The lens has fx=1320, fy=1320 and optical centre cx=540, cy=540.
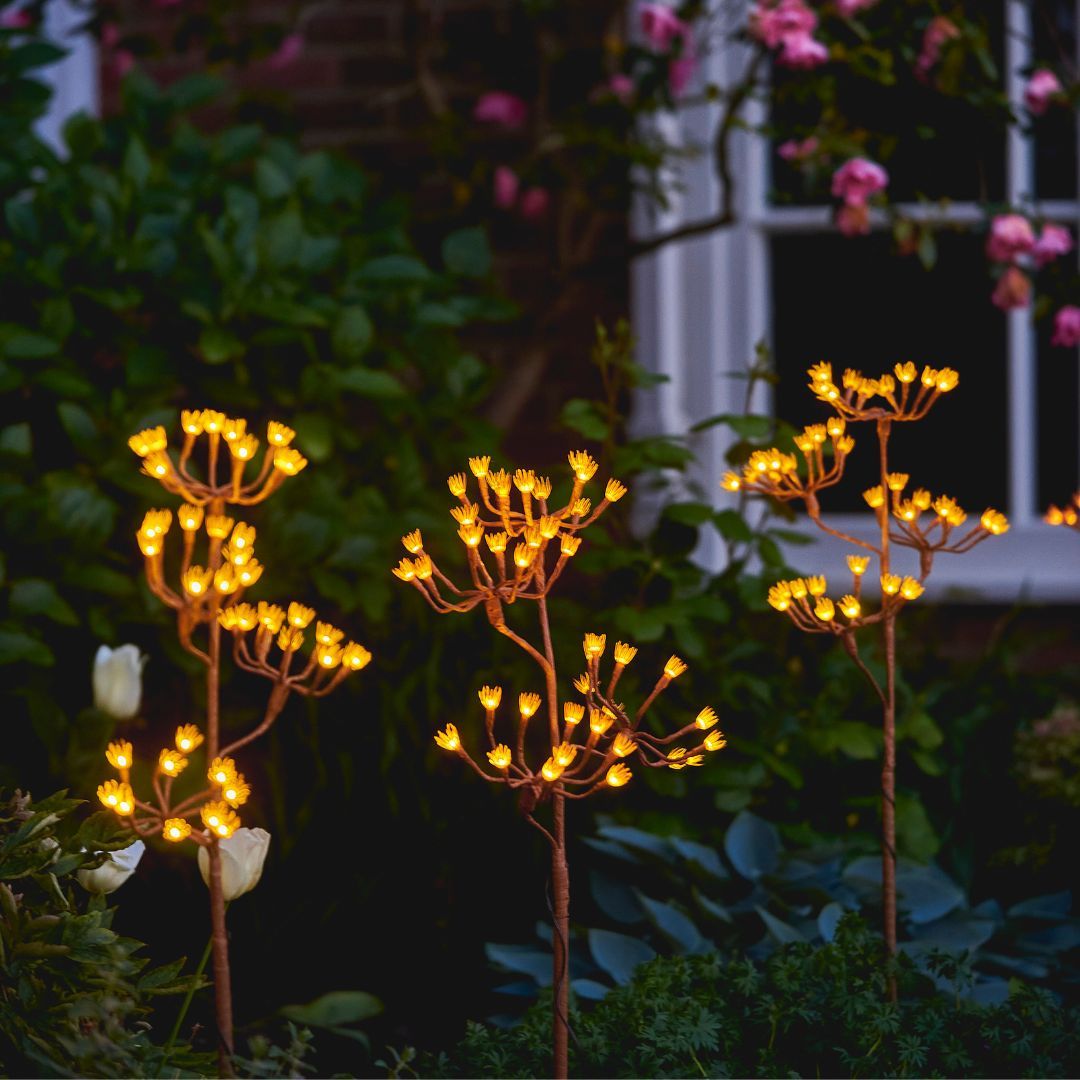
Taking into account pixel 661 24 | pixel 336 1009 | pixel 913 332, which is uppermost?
pixel 661 24

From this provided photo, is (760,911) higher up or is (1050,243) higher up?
(1050,243)

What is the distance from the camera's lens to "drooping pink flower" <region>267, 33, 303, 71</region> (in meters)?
3.13

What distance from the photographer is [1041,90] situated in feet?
8.23

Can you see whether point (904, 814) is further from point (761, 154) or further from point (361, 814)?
point (761, 154)

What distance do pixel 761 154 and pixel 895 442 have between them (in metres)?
0.79

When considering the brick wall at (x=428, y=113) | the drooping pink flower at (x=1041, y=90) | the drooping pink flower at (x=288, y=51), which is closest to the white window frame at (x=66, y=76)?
the brick wall at (x=428, y=113)

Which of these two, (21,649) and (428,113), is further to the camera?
(428,113)

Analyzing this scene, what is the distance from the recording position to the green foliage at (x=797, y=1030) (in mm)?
1415

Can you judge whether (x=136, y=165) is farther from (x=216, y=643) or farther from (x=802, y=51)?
(x=216, y=643)

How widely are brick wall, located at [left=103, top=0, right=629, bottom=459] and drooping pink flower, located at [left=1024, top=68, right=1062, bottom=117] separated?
1.05 meters

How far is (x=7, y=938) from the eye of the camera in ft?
4.00

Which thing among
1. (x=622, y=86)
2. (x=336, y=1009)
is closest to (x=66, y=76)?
(x=622, y=86)

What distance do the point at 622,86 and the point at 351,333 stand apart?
115 centimetres

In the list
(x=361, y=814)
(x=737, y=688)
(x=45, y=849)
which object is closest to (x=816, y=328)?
(x=737, y=688)
